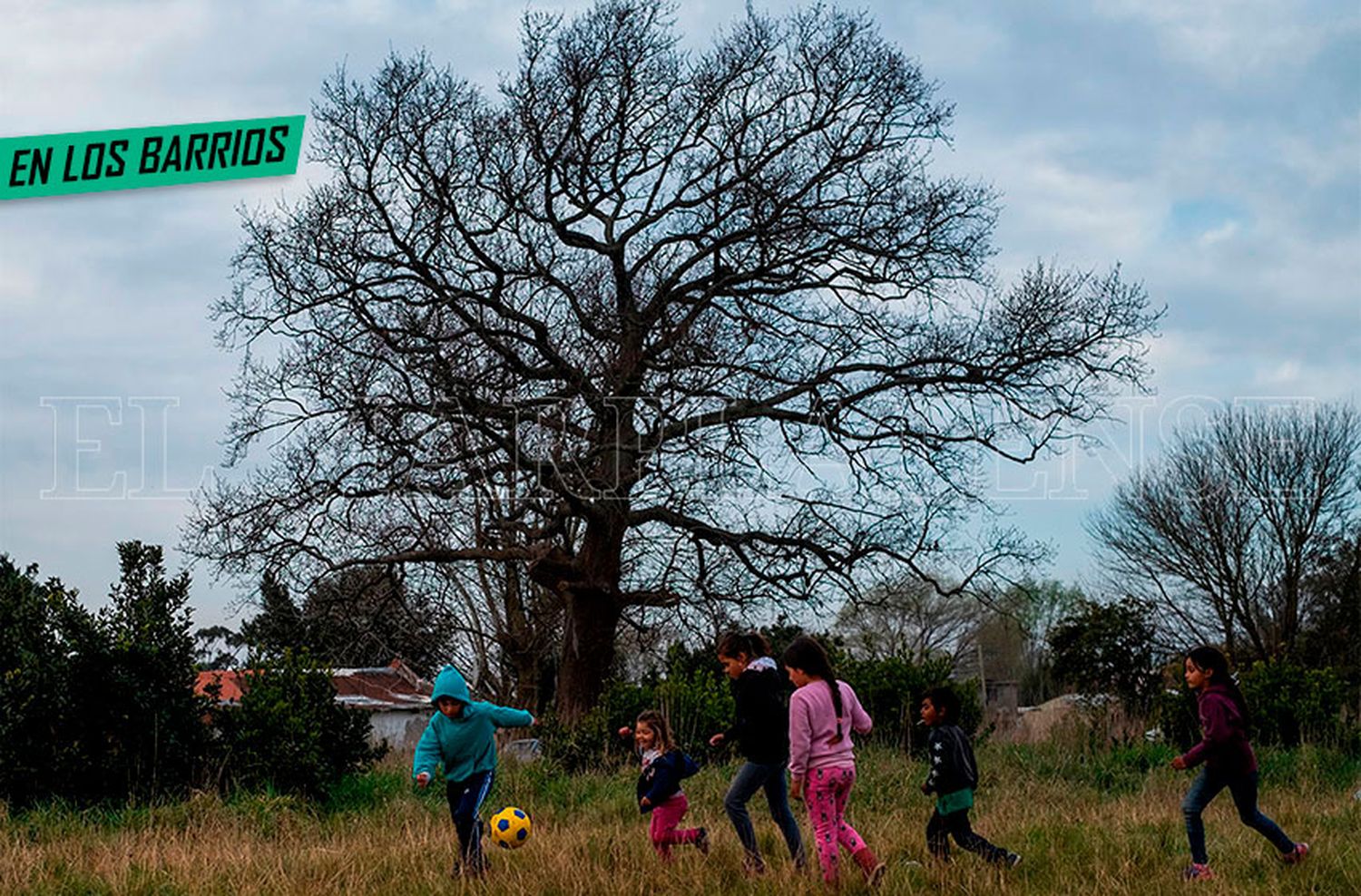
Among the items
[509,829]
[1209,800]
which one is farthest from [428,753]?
[1209,800]

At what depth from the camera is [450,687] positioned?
879 cm

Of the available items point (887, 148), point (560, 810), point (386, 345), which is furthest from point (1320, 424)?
point (560, 810)

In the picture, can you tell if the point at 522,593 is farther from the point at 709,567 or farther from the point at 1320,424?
the point at 1320,424

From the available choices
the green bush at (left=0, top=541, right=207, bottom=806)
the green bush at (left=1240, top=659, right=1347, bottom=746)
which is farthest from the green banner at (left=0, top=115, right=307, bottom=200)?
the green bush at (left=1240, top=659, right=1347, bottom=746)

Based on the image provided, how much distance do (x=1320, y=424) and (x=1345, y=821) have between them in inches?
1032

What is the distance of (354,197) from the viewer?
19438mm

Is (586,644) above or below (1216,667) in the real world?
above

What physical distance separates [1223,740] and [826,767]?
272 cm

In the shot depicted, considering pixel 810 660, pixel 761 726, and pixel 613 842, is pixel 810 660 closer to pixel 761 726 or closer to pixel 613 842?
pixel 761 726

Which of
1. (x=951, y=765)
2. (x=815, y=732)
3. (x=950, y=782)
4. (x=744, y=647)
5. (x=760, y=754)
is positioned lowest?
(x=950, y=782)

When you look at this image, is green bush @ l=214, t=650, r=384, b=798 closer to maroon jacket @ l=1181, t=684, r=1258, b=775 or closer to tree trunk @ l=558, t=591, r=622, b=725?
tree trunk @ l=558, t=591, r=622, b=725

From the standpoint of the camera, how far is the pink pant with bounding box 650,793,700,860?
8688 mm

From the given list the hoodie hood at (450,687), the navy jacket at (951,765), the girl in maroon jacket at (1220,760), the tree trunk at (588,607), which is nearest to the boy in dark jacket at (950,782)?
the navy jacket at (951,765)

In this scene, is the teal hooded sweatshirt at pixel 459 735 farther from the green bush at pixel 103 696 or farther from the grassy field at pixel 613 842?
the green bush at pixel 103 696
